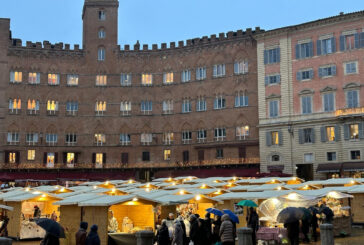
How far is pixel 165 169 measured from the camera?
65625 millimetres

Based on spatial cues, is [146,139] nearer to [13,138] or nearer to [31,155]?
[31,155]

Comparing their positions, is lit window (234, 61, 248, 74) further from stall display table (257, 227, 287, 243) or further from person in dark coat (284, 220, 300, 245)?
person in dark coat (284, 220, 300, 245)

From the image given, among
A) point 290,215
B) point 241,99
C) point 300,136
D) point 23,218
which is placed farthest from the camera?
point 241,99

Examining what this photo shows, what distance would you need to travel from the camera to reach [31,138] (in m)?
66.5

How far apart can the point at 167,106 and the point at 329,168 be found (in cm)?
2490

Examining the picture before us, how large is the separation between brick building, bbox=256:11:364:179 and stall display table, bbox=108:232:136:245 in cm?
3521

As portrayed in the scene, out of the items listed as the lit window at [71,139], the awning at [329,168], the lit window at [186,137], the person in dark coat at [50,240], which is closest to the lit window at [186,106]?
the lit window at [186,137]

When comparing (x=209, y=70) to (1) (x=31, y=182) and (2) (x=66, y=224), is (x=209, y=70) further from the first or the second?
(2) (x=66, y=224)

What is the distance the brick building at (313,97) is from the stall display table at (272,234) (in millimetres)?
31823

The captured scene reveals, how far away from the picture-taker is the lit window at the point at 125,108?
225 ft

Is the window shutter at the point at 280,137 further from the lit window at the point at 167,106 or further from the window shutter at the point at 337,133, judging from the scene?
the lit window at the point at 167,106

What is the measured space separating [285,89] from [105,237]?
132 feet

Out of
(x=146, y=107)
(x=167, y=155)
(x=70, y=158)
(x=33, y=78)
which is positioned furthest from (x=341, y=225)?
(x=33, y=78)

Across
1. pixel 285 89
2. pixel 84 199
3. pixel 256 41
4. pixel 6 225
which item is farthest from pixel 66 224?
pixel 256 41
